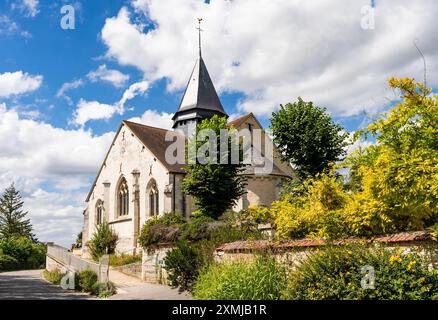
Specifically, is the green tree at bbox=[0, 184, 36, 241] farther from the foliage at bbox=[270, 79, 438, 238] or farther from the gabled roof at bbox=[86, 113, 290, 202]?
the foliage at bbox=[270, 79, 438, 238]

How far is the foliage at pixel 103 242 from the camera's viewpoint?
33.0 metres

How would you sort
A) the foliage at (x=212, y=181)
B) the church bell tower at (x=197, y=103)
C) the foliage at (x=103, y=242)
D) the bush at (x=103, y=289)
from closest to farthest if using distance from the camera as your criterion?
the bush at (x=103, y=289)
the foliage at (x=212, y=181)
the foliage at (x=103, y=242)
the church bell tower at (x=197, y=103)

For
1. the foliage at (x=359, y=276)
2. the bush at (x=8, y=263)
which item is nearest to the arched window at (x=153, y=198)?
the bush at (x=8, y=263)

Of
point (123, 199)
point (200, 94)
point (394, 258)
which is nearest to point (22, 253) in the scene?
point (123, 199)

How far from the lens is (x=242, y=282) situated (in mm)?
10398

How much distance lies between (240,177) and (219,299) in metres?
14.5

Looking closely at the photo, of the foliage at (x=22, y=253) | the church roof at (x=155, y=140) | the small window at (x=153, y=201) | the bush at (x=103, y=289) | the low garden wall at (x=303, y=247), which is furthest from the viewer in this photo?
the foliage at (x=22, y=253)

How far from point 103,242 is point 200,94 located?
17.4m

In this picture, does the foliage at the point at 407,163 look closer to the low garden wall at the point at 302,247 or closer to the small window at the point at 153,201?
the low garden wall at the point at 302,247

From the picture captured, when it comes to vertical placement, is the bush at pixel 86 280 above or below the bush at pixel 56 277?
above

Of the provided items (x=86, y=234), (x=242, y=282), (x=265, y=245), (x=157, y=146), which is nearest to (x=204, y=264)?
(x=265, y=245)

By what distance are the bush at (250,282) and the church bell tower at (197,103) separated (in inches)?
1178

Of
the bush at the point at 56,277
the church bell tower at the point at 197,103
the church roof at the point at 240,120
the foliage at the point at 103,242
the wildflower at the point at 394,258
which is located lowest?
the bush at the point at 56,277

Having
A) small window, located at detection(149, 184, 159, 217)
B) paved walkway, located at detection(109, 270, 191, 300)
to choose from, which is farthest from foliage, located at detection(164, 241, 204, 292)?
small window, located at detection(149, 184, 159, 217)
